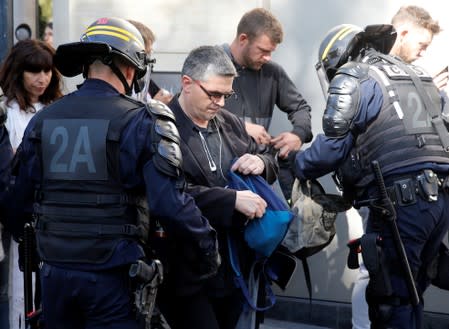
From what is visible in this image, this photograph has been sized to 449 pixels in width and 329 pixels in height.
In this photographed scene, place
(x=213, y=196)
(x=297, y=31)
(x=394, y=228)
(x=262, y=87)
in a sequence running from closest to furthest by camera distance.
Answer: (x=213, y=196) → (x=394, y=228) → (x=262, y=87) → (x=297, y=31)

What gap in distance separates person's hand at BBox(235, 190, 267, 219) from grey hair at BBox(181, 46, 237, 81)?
59 cm

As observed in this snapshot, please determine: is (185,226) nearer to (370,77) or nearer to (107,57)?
(107,57)

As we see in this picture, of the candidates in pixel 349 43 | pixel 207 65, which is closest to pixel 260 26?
pixel 349 43

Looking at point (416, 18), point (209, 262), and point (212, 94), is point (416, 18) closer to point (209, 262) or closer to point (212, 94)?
point (212, 94)

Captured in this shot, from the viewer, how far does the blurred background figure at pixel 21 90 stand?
546 cm

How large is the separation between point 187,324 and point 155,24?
11.3 feet

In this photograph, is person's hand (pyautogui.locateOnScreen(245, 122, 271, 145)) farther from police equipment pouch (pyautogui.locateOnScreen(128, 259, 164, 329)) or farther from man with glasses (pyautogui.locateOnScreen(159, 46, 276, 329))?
police equipment pouch (pyautogui.locateOnScreen(128, 259, 164, 329))

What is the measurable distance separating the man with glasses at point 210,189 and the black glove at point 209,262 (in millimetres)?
103

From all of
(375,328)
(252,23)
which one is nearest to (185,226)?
(375,328)

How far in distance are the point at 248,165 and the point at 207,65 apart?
1.73 ft

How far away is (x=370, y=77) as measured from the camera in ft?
15.7

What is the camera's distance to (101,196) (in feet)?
12.0

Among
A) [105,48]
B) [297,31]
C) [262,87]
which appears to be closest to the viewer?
[105,48]

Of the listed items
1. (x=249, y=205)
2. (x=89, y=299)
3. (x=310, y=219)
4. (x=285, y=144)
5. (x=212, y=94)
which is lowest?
(x=310, y=219)
